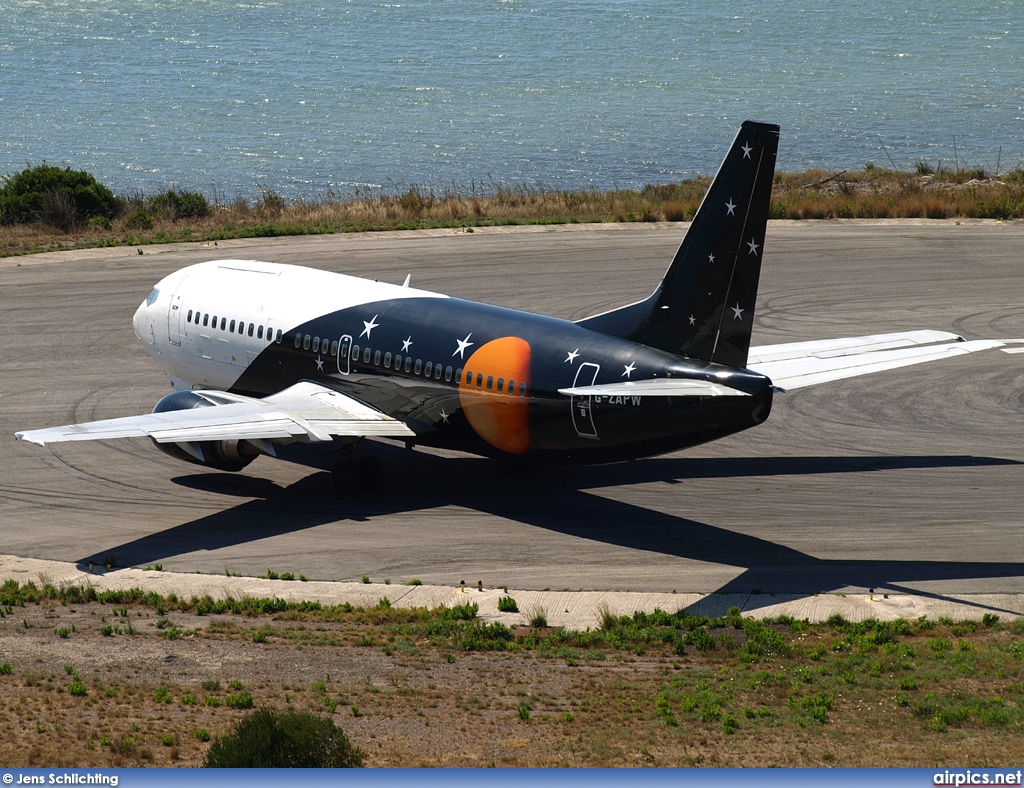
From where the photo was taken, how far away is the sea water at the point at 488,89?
10412 centimetres

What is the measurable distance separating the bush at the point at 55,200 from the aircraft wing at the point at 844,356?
46801mm

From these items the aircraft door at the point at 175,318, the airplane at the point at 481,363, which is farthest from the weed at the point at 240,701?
the aircraft door at the point at 175,318

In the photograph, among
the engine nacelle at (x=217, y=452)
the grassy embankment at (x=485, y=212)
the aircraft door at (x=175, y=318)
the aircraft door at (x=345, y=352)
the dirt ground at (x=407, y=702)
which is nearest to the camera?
the dirt ground at (x=407, y=702)

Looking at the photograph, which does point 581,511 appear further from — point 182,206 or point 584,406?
point 182,206

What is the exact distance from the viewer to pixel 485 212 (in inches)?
2739

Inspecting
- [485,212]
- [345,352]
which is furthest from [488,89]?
[345,352]

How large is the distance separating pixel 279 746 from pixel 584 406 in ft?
49.5

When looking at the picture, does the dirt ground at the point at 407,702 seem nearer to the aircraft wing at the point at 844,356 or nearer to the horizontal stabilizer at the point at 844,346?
the aircraft wing at the point at 844,356

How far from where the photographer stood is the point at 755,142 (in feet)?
86.6

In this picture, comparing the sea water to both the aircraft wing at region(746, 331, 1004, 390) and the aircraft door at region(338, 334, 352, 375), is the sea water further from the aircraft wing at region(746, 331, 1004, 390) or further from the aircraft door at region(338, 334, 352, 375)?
the aircraft door at region(338, 334, 352, 375)

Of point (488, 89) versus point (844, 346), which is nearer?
point (844, 346)

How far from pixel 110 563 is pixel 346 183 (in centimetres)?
7302

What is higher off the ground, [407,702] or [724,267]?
[724,267]

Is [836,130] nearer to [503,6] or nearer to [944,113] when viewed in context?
[944,113]
